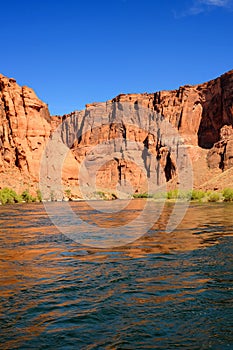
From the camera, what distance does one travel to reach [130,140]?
7288 inches

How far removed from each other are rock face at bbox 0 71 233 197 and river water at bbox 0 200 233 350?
268ft

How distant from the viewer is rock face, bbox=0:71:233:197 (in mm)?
108875

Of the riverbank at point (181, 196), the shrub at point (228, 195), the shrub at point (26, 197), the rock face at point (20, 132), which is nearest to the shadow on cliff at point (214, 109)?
the rock face at point (20, 132)

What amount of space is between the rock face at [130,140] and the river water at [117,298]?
8177cm

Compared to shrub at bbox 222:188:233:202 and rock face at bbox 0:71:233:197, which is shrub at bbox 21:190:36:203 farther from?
shrub at bbox 222:188:233:202

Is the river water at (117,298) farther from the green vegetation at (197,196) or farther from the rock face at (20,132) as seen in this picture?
the rock face at (20,132)

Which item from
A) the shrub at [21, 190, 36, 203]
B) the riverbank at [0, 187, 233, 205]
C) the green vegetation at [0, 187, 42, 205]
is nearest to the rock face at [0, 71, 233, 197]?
the green vegetation at [0, 187, 42, 205]

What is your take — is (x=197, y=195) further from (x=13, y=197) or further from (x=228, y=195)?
(x=13, y=197)

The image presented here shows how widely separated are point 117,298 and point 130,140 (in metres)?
178

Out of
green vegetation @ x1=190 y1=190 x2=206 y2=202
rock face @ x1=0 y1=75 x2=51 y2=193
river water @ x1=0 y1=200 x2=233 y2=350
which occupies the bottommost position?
river water @ x1=0 y1=200 x2=233 y2=350

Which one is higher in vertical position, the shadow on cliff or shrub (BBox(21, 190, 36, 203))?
the shadow on cliff

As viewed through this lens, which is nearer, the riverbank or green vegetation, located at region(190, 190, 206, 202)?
the riverbank

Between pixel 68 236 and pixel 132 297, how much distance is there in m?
11.6

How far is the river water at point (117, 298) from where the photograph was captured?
19.1ft
